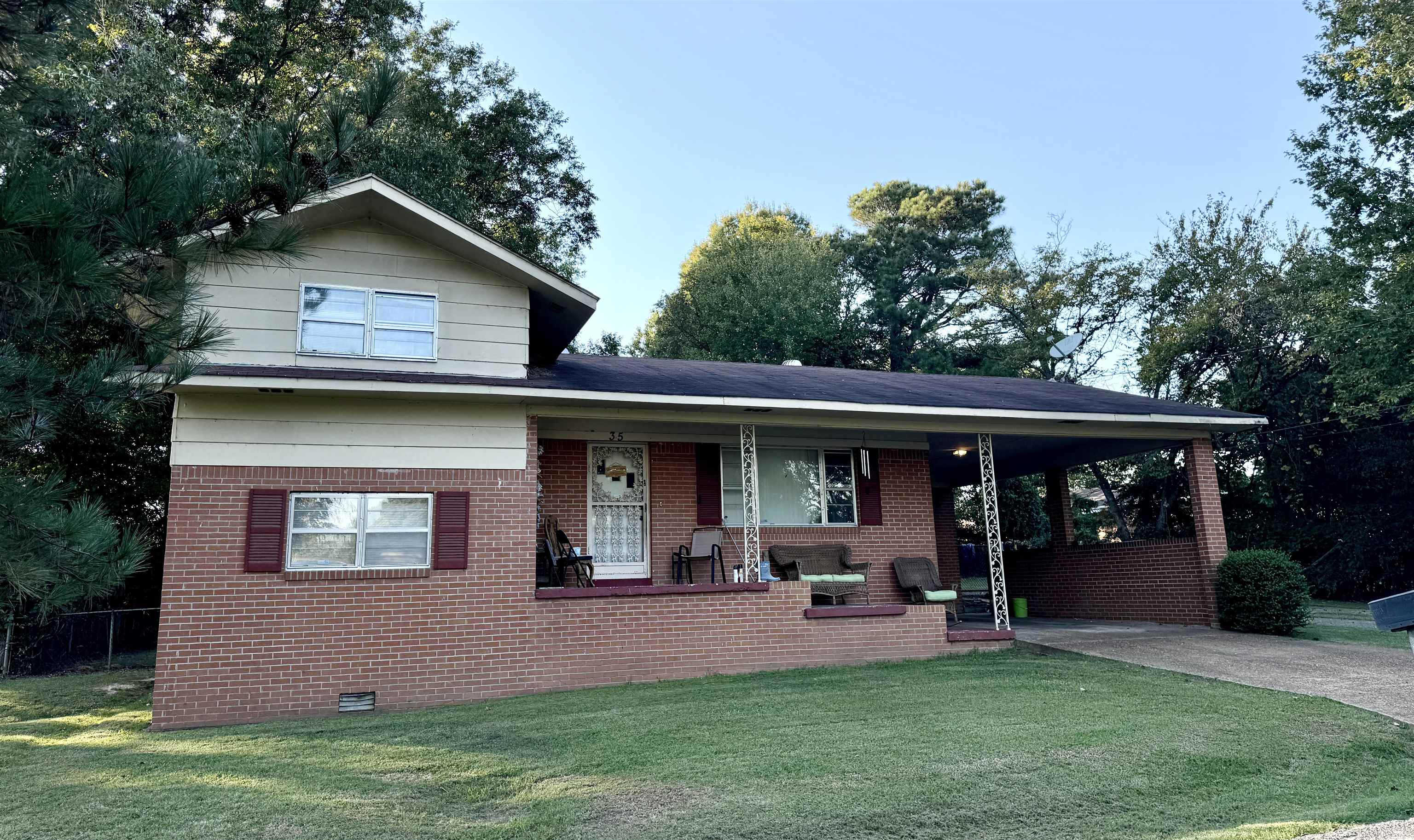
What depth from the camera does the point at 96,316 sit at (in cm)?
462

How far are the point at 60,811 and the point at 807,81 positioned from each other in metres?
21.5

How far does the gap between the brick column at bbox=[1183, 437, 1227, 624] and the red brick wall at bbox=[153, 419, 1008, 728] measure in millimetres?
5503

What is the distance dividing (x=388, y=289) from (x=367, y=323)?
470 mm

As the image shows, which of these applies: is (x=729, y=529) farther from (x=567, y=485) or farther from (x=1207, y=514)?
(x=1207, y=514)

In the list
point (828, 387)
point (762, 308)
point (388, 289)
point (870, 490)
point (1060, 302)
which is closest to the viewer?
Answer: point (388, 289)

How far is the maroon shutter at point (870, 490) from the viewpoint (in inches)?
519

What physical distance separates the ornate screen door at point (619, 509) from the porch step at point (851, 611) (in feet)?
8.39

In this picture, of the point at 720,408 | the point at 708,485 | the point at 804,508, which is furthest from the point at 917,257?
the point at 720,408

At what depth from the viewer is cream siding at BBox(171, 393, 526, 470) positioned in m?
9.00

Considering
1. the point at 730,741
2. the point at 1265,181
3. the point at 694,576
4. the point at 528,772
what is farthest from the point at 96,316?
the point at 1265,181

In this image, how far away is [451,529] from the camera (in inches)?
374

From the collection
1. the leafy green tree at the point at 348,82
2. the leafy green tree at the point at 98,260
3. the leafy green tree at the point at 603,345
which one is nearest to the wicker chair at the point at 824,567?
the leafy green tree at the point at 348,82

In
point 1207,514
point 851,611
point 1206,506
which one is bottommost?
point 851,611

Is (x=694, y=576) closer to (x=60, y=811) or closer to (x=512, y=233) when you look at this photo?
(x=60, y=811)
